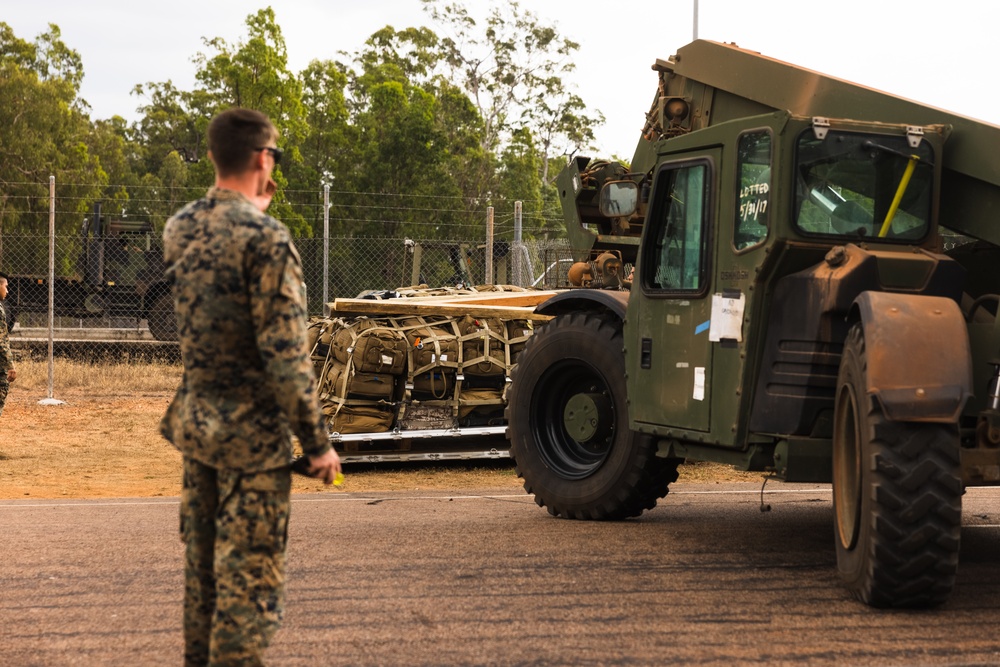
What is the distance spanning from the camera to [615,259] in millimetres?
9914

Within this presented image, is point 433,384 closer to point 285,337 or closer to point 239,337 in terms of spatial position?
point 239,337

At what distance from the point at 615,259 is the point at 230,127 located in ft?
19.8

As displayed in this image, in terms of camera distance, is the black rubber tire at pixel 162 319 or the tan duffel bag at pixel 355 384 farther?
the black rubber tire at pixel 162 319

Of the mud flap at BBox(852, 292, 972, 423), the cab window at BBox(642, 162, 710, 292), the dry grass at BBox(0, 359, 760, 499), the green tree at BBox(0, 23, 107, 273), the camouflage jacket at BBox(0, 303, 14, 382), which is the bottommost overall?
the dry grass at BBox(0, 359, 760, 499)

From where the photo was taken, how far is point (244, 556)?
13.2 ft

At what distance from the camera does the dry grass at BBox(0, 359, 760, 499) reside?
39.5 feet

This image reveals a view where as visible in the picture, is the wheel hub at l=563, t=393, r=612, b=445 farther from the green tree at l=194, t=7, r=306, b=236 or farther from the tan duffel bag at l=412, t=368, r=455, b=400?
the green tree at l=194, t=7, r=306, b=236

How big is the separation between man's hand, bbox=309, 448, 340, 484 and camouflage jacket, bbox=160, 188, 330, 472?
0.02 metres

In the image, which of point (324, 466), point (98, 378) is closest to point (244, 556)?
point (324, 466)

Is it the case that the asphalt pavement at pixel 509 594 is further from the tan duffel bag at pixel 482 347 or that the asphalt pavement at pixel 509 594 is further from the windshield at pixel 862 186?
the tan duffel bag at pixel 482 347

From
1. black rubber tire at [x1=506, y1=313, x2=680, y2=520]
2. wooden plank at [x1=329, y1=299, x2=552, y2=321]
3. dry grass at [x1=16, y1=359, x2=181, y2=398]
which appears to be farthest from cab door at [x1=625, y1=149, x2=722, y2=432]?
dry grass at [x1=16, y1=359, x2=181, y2=398]

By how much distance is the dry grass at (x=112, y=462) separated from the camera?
474 inches

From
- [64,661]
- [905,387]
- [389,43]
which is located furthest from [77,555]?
[389,43]

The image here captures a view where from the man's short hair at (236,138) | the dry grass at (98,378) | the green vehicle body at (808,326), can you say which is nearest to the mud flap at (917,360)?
the green vehicle body at (808,326)
